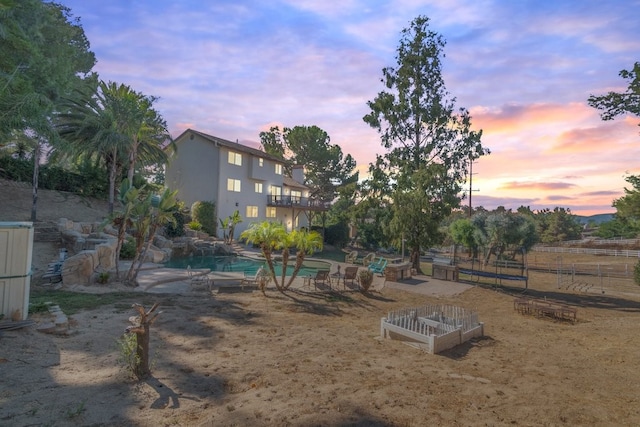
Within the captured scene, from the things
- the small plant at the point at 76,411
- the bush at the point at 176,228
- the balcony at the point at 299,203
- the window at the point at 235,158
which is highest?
the window at the point at 235,158

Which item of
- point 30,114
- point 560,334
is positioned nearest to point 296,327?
point 560,334

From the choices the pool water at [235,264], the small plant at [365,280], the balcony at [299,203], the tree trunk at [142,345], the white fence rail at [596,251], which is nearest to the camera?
the tree trunk at [142,345]

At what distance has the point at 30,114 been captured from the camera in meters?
12.4

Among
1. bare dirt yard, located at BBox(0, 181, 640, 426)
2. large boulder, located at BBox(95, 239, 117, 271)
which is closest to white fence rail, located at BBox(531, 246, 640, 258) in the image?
bare dirt yard, located at BBox(0, 181, 640, 426)

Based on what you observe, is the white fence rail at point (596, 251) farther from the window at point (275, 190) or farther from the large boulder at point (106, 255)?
the large boulder at point (106, 255)

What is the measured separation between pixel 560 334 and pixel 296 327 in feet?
29.8

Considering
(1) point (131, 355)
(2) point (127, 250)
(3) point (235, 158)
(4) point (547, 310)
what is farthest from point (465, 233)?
(1) point (131, 355)

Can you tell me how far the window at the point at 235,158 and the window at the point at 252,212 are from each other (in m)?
5.56

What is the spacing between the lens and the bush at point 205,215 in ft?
118

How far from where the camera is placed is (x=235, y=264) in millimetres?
26938

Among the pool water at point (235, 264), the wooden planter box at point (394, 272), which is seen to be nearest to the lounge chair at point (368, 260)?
the pool water at point (235, 264)

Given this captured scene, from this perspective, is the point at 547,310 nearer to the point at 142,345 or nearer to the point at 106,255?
the point at 142,345

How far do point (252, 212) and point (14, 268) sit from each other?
3364 centimetres

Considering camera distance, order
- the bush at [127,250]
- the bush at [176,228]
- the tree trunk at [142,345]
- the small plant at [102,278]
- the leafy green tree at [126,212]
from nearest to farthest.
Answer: the tree trunk at [142,345], the leafy green tree at [126,212], the small plant at [102,278], the bush at [127,250], the bush at [176,228]
